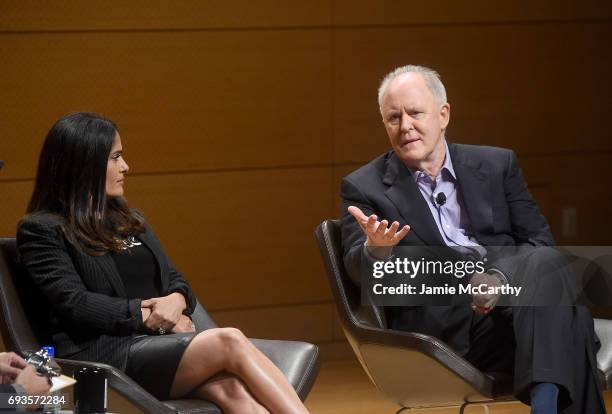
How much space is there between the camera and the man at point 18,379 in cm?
307

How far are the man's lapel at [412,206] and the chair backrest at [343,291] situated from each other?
25 cm

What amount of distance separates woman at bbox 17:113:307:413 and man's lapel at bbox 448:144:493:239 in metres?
0.93

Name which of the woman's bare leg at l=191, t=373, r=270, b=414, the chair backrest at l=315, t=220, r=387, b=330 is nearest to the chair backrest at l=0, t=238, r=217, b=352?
the woman's bare leg at l=191, t=373, r=270, b=414

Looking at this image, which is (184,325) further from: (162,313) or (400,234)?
(400,234)

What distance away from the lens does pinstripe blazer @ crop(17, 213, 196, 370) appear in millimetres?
3900

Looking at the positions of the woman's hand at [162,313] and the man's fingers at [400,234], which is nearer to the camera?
the man's fingers at [400,234]

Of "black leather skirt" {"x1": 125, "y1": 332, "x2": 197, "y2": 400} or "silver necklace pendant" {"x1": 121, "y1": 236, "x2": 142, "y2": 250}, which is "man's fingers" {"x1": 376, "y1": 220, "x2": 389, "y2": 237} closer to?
"black leather skirt" {"x1": 125, "y1": 332, "x2": 197, "y2": 400}

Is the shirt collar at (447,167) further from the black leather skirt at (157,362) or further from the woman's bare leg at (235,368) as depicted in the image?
the black leather skirt at (157,362)

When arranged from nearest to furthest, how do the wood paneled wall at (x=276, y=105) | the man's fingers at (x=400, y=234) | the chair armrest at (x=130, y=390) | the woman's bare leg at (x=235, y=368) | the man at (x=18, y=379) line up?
the man at (x=18, y=379) < the chair armrest at (x=130, y=390) < the woman's bare leg at (x=235, y=368) < the man's fingers at (x=400, y=234) < the wood paneled wall at (x=276, y=105)

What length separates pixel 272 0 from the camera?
614cm

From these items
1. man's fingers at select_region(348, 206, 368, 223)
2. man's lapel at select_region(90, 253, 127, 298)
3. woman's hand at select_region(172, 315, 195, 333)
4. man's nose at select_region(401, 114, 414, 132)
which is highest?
man's nose at select_region(401, 114, 414, 132)

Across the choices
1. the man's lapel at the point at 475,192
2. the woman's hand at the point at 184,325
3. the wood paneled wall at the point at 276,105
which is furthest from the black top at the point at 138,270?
the wood paneled wall at the point at 276,105

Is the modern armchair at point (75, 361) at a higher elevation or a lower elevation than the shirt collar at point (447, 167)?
lower

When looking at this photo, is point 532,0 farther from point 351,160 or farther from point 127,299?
point 127,299
